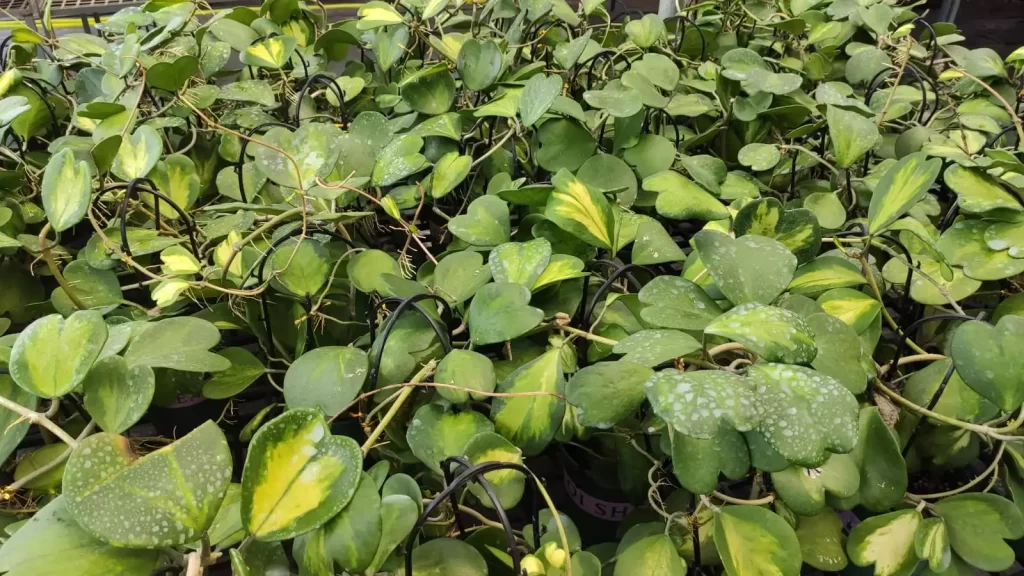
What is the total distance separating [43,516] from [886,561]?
→ 21.8 inches

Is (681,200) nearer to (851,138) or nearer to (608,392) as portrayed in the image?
(851,138)

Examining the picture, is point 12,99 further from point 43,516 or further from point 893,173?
point 893,173

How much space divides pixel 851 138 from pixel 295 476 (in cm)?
64

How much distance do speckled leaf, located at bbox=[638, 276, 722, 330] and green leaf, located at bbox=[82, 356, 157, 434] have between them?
342 millimetres

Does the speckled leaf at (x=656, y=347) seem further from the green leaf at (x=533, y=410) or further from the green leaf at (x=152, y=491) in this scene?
the green leaf at (x=152, y=491)

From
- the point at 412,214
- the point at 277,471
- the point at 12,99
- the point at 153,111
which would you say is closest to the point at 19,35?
the point at 153,111

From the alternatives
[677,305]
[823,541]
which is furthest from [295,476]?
[823,541]

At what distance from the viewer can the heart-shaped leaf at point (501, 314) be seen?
1.50ft

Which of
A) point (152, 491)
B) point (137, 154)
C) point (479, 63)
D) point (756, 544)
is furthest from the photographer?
point (479, 63)

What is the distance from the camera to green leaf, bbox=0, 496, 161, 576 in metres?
0.32

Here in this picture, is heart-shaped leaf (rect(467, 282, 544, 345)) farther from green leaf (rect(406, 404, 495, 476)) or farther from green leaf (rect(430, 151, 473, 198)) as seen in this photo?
green leaf (rect(430, 151, 473, 198))

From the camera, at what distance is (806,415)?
1.16ft

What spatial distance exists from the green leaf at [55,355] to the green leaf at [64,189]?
0.47ft

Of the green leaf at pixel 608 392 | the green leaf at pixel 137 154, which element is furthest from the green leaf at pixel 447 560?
the green leaf at pixel 137 154
